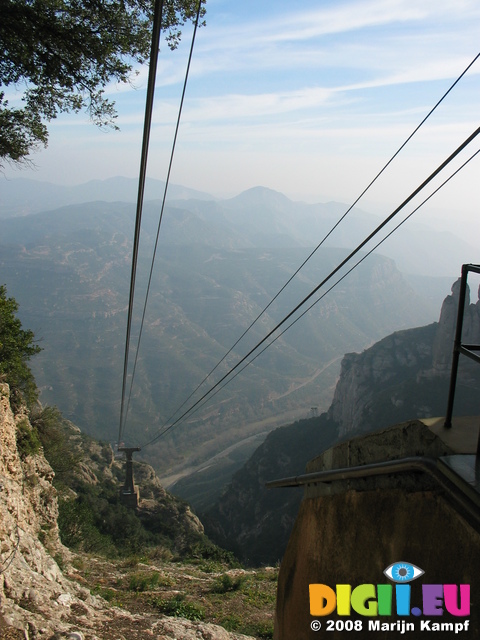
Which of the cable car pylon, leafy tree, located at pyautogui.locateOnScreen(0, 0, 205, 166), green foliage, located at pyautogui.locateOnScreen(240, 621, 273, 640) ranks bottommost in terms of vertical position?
green foliage, located at pyautogui.locateOnScreen(240, 621, 273, 640)

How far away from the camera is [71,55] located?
31.4 feet

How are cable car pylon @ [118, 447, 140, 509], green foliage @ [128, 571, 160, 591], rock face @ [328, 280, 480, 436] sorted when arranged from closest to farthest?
green foliage @ [128, 571, 160, 591] → cable car pylon @ [118, 447, 140, 509] → rock face @ [328, 280, 480, 436]

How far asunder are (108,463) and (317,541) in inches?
1853

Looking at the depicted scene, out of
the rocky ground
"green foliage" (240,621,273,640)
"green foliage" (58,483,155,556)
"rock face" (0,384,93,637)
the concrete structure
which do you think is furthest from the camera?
"green foliage" (58,483,155,556)

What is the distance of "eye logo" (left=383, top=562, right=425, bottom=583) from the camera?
118 inches

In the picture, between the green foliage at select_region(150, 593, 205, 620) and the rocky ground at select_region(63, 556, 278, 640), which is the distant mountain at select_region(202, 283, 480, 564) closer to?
the rocky ground at select_region(63, 556, 278, 640)

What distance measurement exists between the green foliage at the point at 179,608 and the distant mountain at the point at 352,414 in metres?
32.8

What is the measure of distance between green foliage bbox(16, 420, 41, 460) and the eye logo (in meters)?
13.6

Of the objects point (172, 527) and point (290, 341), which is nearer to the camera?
point (172, 527)

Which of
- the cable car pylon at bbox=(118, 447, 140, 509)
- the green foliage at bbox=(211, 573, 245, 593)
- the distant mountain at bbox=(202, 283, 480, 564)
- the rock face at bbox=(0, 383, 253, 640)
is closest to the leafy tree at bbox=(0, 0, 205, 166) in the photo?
the rock face at bbox=(0, 383, 253, 640)

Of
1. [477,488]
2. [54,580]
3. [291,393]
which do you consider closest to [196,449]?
[291,393]

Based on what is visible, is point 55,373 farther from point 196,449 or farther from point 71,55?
point 71,55

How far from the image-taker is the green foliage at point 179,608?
10.4m

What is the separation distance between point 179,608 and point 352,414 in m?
59.7
